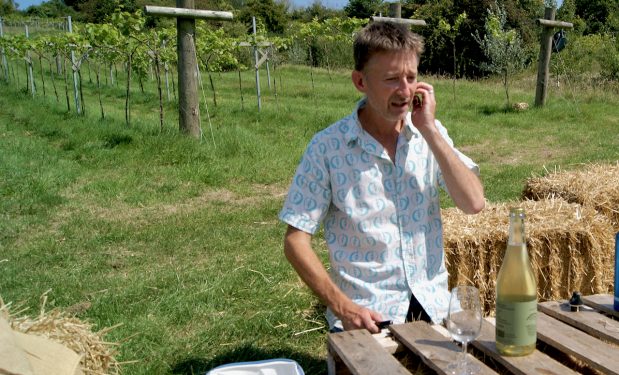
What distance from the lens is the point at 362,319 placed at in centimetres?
210

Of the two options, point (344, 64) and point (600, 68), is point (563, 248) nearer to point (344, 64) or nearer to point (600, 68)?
point (600, 68)

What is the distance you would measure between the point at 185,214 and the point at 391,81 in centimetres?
403

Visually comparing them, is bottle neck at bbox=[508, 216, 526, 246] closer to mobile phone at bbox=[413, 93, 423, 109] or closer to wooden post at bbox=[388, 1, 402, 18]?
mobile phone at bbox=[413, 93, 423, 109]

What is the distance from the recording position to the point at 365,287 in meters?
2.31

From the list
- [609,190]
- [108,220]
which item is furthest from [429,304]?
[108,220]

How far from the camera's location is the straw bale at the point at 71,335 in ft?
7.34

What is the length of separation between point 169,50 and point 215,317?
38.6 feet

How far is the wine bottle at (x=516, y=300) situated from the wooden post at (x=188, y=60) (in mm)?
6791

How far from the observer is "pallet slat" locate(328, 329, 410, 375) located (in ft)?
5.74

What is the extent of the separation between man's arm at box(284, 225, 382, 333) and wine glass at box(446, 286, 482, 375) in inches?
16.9

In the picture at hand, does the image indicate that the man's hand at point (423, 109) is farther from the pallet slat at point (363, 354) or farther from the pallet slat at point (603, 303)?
the pallet slat at point (603, 303)

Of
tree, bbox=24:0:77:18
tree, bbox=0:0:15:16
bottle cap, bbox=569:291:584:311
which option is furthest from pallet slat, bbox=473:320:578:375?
tree, bbox=0:0:15:16

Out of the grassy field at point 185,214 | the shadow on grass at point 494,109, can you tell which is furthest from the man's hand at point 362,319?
the shadow on grass at point 494,109

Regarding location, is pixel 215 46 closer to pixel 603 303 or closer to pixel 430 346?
pixel 603 303
